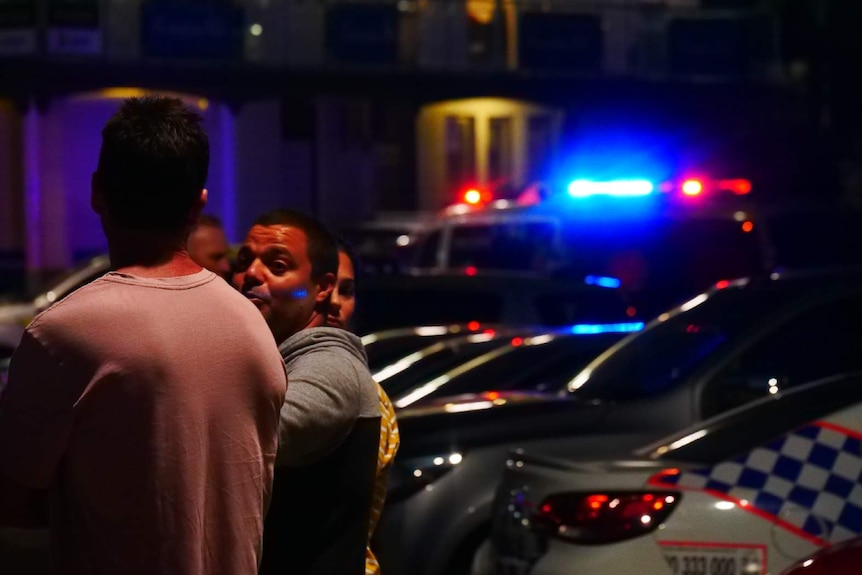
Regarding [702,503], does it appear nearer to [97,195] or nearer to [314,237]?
[314,237]

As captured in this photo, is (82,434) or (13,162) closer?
(82,434)

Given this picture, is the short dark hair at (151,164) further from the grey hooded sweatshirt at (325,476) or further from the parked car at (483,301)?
the parked car at (483,301)

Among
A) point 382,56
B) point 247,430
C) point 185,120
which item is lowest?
point 247,430

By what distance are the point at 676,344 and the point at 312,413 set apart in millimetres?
3784

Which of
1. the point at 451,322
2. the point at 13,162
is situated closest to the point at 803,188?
the point at 451,322

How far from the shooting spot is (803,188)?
612 inches

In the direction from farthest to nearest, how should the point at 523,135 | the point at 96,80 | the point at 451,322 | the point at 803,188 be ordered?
1. the point at 523,135
2. the point at 96,80
3. the point at 803,188
4. the point at 451,322

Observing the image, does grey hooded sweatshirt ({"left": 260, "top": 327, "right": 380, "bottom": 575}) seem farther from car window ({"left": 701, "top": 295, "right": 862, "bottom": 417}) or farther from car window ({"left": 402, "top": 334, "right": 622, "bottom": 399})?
car window ({"left": 402, "top": 334, "right": 622, "bottom": 399})

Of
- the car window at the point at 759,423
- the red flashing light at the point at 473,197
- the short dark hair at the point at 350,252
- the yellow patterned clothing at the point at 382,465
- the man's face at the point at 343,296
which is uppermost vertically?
the short dark hair at the point at 350,252

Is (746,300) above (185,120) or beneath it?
beneath

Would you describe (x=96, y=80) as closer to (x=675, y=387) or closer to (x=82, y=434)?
(x=675, y=387)

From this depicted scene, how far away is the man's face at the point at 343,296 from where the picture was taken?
325 centimetres

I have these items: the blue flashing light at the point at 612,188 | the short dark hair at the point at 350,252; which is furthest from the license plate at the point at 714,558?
the blue flashing light at the point at 612,188

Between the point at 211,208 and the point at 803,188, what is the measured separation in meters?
17.4
